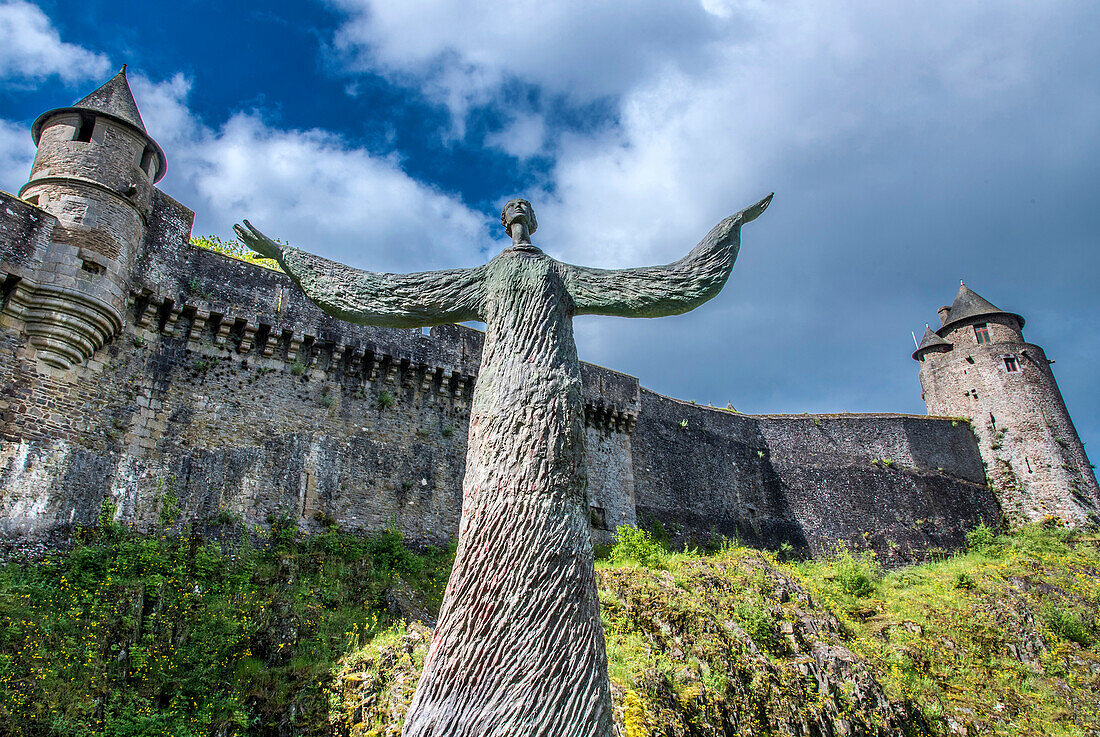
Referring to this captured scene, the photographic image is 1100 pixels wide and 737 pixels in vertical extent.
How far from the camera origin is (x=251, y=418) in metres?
12.7

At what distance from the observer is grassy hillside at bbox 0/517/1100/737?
7.68 m

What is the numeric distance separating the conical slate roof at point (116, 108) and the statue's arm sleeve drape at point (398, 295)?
10850mm

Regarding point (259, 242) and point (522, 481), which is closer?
point (522, 481)

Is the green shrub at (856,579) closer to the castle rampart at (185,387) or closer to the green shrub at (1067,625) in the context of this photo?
the green shrub at (1067,625)

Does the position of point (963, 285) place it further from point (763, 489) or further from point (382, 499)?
point (382, 499)

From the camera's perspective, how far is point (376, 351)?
14.6 meters

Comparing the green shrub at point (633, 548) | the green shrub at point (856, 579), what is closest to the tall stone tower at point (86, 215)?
the green shrub at point (633, 548)

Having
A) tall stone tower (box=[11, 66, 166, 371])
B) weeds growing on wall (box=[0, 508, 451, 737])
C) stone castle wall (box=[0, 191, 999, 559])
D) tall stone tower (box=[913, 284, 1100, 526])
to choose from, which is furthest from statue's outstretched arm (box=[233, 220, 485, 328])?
tall stone tower (box=[913, 284, 1100, 526])

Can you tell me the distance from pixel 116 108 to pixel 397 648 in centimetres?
1019

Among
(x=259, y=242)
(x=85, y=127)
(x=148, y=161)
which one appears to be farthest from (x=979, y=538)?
(x=85, y=127)

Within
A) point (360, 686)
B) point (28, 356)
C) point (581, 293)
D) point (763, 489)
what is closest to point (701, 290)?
point (581, 293)

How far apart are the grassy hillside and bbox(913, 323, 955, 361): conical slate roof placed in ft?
51.6

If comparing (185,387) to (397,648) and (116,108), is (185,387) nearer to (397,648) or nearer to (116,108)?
(116,108)

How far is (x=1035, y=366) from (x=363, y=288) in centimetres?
2942
